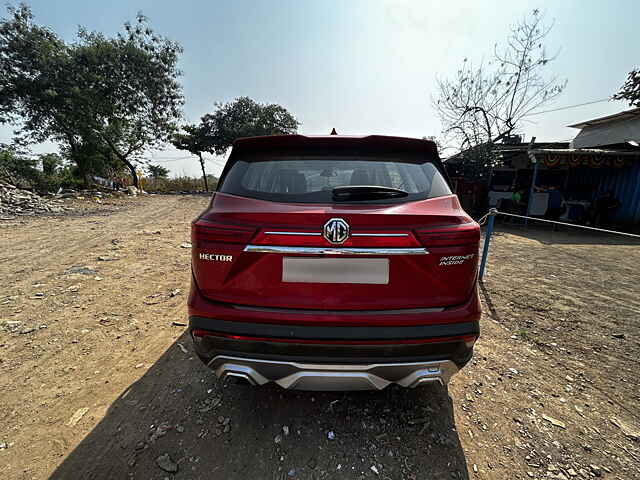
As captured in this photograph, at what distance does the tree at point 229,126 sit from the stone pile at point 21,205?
13.9m

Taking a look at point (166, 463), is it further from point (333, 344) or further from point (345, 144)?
point (345, 144)

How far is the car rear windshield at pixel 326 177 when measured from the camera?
1521 mm

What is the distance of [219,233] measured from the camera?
141 cm

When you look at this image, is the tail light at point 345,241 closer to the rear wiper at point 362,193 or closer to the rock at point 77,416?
the rear wiper at point 362,193

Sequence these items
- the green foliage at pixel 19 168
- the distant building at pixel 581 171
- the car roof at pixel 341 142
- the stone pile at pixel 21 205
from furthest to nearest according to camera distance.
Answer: the green foliage at pixel 19 168 < the distant building at pixel 581 171 < the stone pile at pixel 21 205 < the car roof at pixel 341 142

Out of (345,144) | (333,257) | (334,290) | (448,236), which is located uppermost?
(345,144)

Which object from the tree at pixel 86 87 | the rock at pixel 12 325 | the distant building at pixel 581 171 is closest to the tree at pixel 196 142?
the tree at pixel 86 87

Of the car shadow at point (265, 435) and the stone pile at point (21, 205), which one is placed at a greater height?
the stone pile at point (21, 205)

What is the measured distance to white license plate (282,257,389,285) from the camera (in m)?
1.38

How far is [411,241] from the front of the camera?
1392 millimetres

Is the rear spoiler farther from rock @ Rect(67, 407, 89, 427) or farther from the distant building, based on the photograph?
the distant building

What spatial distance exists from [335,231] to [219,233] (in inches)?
22.4

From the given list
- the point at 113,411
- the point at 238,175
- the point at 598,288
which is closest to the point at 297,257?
the point at 238,175

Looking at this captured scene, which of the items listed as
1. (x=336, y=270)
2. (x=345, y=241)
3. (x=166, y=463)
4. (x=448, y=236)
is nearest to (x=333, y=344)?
(x=336, y=270)
